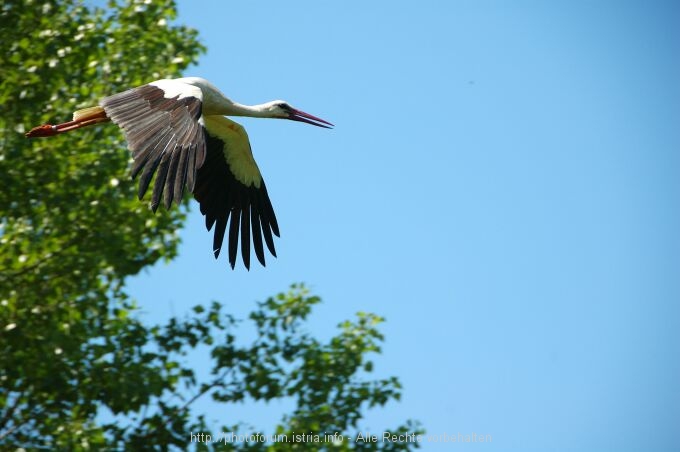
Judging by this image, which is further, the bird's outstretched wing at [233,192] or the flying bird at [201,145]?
the bird's outstretched wing at [233,192]

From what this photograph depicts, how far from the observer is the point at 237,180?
430 inches

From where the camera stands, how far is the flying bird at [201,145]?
8.44m

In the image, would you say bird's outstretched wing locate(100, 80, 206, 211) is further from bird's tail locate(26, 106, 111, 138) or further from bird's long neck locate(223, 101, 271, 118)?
bird's long neck locate(223, 101, 271, 118)

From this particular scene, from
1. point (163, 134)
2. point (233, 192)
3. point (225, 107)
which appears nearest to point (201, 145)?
point (163, 134)

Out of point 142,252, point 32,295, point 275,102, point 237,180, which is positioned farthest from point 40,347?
point 275,102

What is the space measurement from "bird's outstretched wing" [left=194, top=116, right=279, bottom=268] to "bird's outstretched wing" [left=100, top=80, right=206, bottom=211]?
1.39 m

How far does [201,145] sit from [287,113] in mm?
2892

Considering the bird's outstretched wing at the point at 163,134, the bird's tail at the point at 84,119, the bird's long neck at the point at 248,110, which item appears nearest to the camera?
the bird's outstretched wing at the point at 163,134

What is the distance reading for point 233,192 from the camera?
35.4ft

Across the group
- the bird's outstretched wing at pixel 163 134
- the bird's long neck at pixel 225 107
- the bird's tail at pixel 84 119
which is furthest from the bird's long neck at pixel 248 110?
the bird's outstretched wing at pixel 163 134

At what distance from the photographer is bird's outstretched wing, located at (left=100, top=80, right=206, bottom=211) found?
831cm

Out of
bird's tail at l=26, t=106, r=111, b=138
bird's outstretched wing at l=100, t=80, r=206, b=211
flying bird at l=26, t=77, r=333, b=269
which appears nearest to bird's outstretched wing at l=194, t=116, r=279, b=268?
flying bird at l=26, t=77, r=333, b=269

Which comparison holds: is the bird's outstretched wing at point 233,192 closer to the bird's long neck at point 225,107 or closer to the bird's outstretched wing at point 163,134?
the bird's long neck at point 225,107

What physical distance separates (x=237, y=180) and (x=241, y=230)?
572 mm
